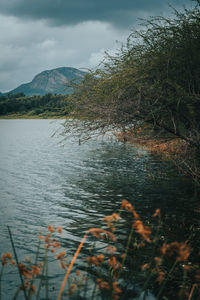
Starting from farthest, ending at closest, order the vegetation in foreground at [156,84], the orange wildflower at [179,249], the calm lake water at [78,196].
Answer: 1. the vegetation in foreground at [156,84]
2. the calm lake water at [78,196]
3. the orange wildflower at [179,249]

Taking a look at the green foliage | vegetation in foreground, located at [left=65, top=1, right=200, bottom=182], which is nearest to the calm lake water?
vegetation in foreground, located at [left=65, top=1, right=200, bottom=182]

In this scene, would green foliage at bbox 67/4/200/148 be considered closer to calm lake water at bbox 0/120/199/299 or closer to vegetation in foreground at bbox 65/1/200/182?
vegetation in foreground at bbox 65/1/200/182

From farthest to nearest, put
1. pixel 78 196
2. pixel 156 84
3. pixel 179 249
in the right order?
pixel 78 196
pixel 156 84
pixel 179 249

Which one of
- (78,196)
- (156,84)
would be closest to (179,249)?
(156,84)

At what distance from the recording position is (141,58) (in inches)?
463

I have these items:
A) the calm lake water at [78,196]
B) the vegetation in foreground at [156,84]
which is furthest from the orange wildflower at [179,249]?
the vegetation in foreground at [156,84]

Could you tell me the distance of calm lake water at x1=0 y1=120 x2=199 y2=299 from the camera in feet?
33.0

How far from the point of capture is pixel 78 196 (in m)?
15.1

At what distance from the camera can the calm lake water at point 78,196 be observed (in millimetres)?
10072

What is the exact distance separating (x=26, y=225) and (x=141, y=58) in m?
7.99

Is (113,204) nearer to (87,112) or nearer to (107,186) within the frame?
(107,186)

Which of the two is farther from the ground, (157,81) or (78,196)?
(157,81)

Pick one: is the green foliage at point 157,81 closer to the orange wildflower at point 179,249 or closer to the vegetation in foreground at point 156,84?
the vegetation in foreground at point 156,84

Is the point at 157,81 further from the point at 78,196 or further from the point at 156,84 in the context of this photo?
the point at 78,196
